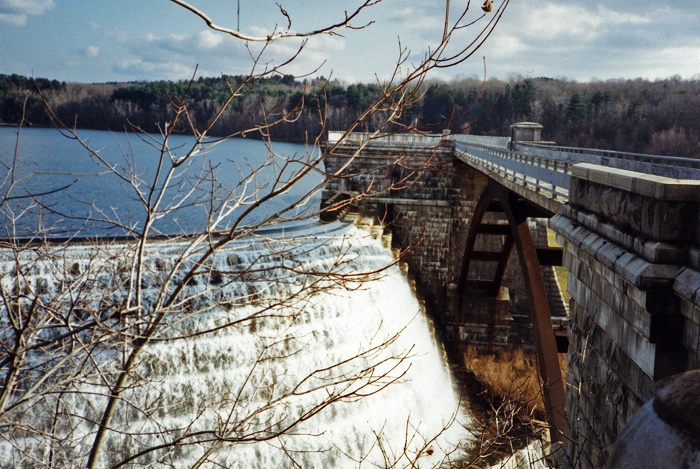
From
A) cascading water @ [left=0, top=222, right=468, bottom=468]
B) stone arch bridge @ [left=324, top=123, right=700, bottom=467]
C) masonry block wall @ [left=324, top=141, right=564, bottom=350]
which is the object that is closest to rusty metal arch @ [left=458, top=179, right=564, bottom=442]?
stone arch bridge @ [left=324, top=123, right=700, bottom=467]

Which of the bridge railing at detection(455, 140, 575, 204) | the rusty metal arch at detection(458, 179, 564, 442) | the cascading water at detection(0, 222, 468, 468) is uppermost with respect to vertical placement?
the bridge railing at detection(455, 140, 575, 204)

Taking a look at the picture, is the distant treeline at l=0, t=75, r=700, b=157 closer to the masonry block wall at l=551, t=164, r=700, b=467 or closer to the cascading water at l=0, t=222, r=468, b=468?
the cascading water at l=0, t=222, r=468, b=468

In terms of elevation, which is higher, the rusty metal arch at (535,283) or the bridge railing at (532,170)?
the bridge railing at (532,170)

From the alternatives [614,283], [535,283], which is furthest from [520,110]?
[614,283]

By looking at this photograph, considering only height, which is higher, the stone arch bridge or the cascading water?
the stone arch bridge

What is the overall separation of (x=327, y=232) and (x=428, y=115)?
39325mm

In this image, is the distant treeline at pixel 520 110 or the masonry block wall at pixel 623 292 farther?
the distant treeline at pixel 520 110

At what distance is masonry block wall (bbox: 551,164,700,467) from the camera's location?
406 cm

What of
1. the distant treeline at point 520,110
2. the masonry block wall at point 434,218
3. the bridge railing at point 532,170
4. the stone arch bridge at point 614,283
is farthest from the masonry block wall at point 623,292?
the distant treeline at point 520,110

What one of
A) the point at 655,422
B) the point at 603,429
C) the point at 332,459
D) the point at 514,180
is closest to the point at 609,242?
the point at 603,429

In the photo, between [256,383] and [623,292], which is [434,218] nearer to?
[256,383]

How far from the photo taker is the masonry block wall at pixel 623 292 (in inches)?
160

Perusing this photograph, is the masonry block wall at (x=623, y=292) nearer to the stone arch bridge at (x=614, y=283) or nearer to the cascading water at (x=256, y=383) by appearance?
the stone arch bridge at (x=614, y=283)

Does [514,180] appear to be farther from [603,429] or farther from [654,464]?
[654,464]
